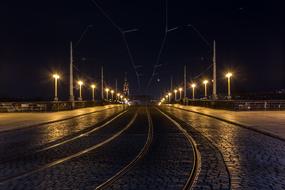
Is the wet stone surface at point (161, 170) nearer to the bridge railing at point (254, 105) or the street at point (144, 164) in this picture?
the street at point (144, 164)

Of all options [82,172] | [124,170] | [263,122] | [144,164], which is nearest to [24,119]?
[263,122]

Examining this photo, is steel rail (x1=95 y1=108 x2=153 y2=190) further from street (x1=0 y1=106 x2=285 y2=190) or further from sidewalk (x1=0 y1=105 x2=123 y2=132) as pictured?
sidewalk (x1=0 y1=105 x2=123 y2=132)

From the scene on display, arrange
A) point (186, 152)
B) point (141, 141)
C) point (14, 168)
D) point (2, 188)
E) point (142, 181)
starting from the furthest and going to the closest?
point (141, 141)
point (186, 152)
point (14, 168)
point (142, 181)
point (2, 188)

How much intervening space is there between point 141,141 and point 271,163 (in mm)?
6125

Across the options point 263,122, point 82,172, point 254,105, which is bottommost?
point 82,172

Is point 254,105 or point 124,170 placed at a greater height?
point 254,105

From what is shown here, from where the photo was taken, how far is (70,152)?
12.0 meters

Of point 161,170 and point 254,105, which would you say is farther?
point 254,105

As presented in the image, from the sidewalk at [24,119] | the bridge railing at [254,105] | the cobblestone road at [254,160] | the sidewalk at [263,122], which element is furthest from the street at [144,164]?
the bridge railing at [254,105]

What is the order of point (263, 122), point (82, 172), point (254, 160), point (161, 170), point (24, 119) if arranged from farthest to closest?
point (24, 119), point (263, 122), point (254, 160), point (161, 170), point (82, 172)

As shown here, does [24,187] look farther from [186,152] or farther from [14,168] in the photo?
[186,152]

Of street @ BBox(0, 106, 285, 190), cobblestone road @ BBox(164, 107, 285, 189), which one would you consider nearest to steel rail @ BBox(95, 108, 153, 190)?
street @ BBox(0, 106, 285, 190)

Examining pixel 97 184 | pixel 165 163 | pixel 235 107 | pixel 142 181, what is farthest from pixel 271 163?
pixel 235 107

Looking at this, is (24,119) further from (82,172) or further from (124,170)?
(124,170)
